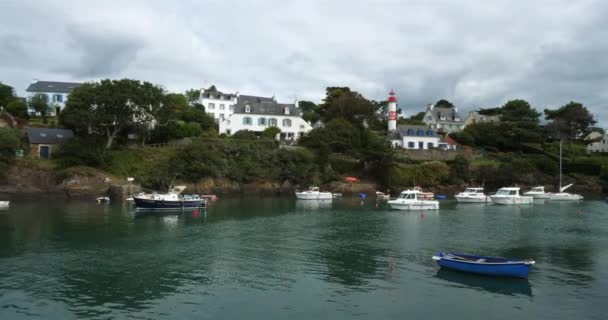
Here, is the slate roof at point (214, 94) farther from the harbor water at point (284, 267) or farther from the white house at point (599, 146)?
the white house at point (599, 146)

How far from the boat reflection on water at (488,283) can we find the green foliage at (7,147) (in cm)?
6150

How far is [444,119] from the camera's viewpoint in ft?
440

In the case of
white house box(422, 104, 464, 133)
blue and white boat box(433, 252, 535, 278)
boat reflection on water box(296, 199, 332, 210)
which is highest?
white house box(422, 104, 464, 133)

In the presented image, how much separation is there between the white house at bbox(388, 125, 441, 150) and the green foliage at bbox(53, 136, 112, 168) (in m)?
58.0

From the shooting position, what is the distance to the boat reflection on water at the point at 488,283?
74.4 ft

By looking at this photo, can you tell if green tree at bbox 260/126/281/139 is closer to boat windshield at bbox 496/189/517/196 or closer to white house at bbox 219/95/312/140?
white house at bbox 219/95/312/140

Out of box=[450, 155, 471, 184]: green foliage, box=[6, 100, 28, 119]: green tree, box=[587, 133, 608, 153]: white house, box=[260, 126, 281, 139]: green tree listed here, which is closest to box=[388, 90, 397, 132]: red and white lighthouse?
box=[450, 155, 471, 184]: green foliage

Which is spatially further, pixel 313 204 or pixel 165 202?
pixel 313 204

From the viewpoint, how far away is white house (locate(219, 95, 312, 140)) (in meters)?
91.6

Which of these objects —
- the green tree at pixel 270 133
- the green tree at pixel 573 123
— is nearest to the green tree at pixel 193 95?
the green tree at pixel 270 133

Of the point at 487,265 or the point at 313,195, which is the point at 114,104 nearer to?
the point at 313,195

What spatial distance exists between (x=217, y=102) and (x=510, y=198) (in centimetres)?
6629

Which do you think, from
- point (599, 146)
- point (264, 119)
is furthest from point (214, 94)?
point (599, 146)

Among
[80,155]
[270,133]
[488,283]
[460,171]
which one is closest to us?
[488,283]
